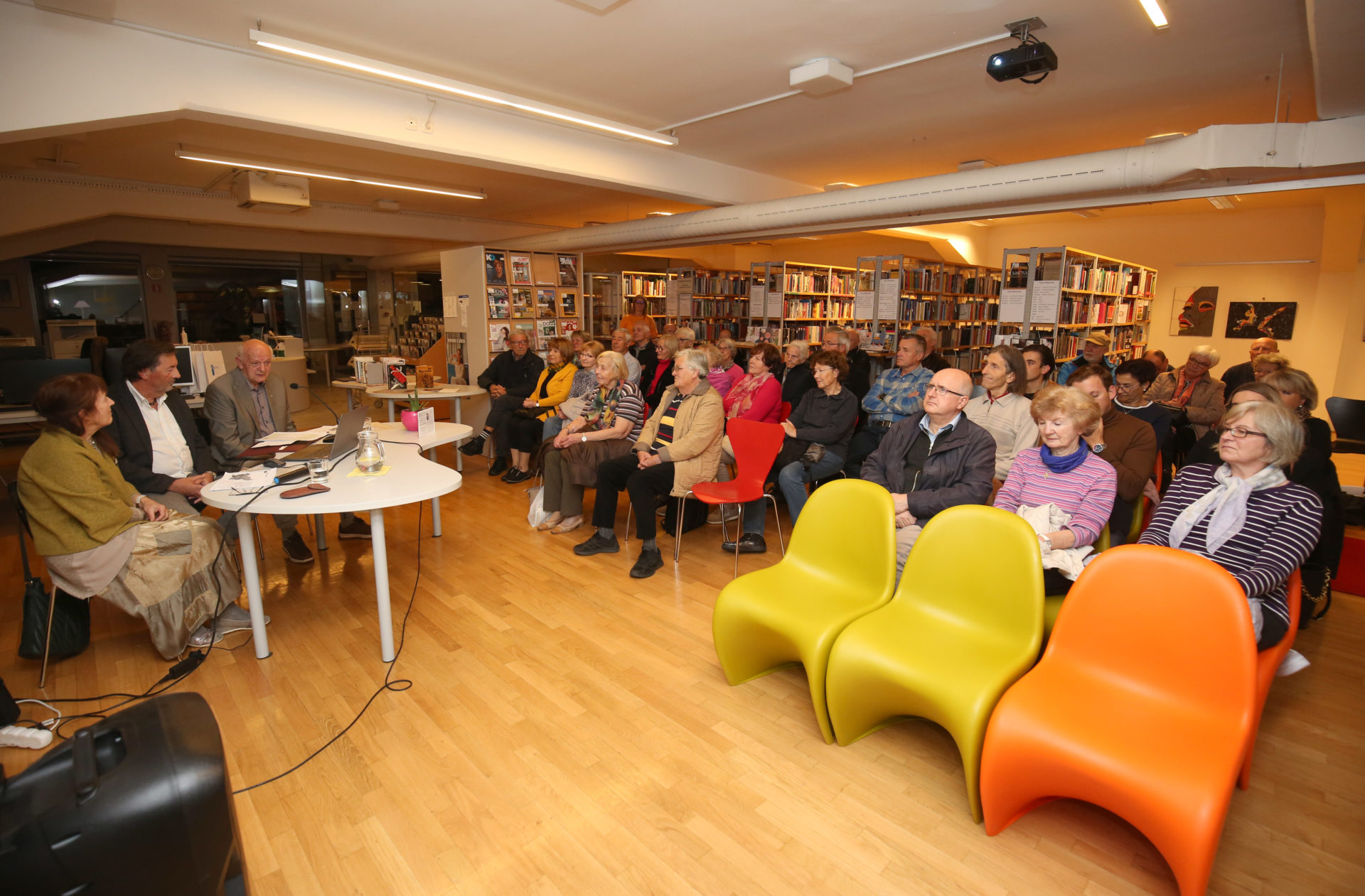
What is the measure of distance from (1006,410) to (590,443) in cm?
277

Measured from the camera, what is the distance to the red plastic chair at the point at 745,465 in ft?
13.4

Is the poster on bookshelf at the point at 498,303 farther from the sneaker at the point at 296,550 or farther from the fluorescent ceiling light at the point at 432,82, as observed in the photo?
the sneaker at the point at 296,550

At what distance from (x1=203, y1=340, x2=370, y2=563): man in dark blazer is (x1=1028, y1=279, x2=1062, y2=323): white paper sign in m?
6.85

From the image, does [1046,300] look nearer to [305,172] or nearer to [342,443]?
[342,443]

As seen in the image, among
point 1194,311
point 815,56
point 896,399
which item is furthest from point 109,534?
point 1194,311

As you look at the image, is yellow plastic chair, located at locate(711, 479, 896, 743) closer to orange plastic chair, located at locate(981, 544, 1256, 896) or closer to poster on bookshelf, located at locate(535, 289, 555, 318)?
orange plastic chair, located at locate(981, 544, 1256, 896)

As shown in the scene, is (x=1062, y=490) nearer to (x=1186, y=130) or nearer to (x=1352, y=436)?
(x=1352, y=436)

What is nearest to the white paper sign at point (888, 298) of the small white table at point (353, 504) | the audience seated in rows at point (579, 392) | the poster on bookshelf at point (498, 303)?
the audience seated in rows at point (579, 392)

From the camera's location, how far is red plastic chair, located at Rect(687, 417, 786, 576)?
4086 millimetres

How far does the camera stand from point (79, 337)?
31.5ft

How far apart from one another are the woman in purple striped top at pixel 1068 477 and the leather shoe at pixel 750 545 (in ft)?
6.44

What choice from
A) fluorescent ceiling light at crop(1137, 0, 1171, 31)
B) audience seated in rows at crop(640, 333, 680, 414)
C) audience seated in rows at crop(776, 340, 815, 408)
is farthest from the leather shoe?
fluorescent ceiling light at crop(1137, 0, 1171, 31)

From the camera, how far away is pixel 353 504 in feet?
9.52

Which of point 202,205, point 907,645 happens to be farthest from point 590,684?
point 202,205
